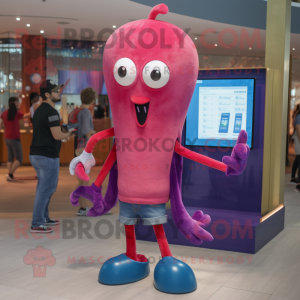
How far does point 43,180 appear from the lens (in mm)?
3742

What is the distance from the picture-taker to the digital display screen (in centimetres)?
356

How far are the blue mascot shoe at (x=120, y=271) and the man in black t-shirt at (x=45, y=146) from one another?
137 cm

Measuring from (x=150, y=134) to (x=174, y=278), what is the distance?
2.96 feet

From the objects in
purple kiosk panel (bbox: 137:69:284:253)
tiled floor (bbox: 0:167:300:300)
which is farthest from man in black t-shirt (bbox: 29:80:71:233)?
purple kiosk panel (bbox: 137:69:284:253)

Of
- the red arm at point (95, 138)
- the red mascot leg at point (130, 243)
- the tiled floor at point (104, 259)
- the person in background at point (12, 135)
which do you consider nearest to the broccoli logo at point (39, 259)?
the tiled floor at point (104, 259)

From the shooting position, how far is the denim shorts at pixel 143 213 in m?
2.50

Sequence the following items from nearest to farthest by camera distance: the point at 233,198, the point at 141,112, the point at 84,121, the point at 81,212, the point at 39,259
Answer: the point at 141,112 < the point at 39,259 < the point at 233,198 < the point at 84,121 < the point at 81,212

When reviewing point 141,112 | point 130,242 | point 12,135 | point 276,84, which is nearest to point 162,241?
point 130,242

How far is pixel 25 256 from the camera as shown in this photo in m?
3.18

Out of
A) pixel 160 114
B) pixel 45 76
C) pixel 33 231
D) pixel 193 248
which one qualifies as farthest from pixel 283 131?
pixel 45 76

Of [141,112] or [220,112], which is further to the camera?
[220,112]

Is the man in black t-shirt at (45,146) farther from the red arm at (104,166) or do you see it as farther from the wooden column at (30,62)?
the wooden column at (30,62)

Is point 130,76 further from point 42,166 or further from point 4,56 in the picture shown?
point 4,56

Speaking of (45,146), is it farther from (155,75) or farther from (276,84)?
(276,84)
